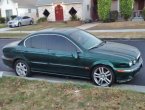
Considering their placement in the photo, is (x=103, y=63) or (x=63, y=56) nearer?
(x=103, y=63)

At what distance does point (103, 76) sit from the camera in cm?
756

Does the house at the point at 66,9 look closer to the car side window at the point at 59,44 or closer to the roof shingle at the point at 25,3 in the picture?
the roof shingle at the point at 25,3

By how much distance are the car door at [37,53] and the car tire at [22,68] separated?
0.72ft

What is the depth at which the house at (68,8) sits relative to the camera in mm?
33406

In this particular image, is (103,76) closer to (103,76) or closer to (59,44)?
(103,76)

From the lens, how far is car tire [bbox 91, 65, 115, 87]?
748 cm

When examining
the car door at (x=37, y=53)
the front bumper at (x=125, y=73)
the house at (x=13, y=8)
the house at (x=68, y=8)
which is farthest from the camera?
the house at (x=13, y=8)

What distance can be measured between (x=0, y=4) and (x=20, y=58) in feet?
128

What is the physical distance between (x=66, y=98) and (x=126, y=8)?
24618 mm

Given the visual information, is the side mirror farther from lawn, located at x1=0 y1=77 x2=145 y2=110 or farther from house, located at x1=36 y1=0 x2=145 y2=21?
house, located at x1=36 y1=0 x2=145 y2=21

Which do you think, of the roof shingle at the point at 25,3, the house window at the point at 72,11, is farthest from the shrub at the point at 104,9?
the roof shingle at the point at 25,3

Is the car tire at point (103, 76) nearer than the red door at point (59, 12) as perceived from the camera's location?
Yes

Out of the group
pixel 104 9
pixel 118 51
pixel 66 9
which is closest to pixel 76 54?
pixel 118 51

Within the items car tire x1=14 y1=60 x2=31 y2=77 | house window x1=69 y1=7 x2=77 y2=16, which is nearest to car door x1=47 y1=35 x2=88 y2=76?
car tire x1=14 y1=60 x2=31 y2=77
